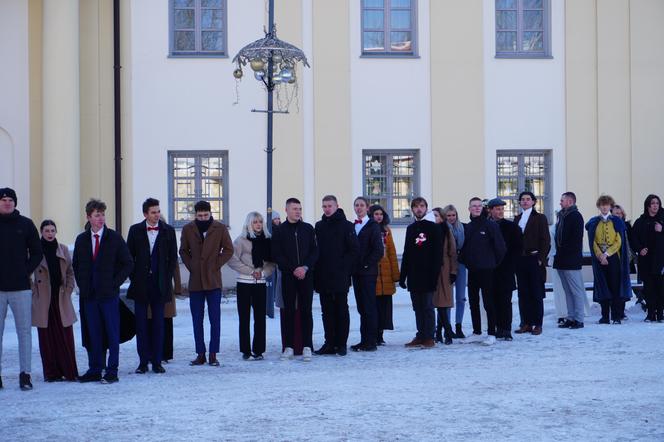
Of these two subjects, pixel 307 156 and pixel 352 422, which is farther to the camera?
pixel 307 156

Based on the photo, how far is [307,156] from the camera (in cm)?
2250

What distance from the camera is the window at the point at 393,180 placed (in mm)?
22875

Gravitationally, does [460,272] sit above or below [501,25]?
below

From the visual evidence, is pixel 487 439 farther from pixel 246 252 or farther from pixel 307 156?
pixel 307 156

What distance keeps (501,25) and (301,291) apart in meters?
11.5

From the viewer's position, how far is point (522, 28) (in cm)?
2320

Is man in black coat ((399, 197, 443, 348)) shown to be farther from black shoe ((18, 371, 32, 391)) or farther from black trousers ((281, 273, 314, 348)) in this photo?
black shoe ((18, 371, 32, 391))

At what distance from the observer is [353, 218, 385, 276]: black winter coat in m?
14.0

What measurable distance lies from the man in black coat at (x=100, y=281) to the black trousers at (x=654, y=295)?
27.7 feet

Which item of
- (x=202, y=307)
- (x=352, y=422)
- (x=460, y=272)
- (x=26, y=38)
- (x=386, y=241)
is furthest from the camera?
(x=26, y=38)

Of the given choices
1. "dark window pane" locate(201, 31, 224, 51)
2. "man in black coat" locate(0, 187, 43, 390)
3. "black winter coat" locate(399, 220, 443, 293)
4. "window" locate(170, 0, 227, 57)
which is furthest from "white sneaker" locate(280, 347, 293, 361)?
"dark window pane" locate(201, 31, 224, 51)

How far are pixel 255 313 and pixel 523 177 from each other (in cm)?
1136

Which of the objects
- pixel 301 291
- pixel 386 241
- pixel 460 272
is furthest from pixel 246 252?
pixel 460 272

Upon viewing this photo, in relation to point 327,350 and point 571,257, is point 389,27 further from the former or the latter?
point 327,350
